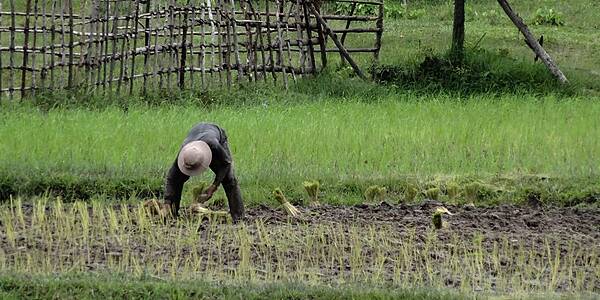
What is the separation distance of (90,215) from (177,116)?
366 centimetres

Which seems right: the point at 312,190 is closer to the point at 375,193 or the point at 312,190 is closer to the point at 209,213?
the point at 375,193

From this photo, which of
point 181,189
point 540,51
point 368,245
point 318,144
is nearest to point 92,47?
point 318,144

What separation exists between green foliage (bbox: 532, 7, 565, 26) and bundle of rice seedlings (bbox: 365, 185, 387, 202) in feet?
47.6

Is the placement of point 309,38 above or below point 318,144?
above

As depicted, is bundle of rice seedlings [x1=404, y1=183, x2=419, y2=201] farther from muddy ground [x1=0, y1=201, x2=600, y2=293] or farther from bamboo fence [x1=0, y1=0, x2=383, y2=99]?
bamboo fence [x1=0, y1=0, x2=383, y2=99]

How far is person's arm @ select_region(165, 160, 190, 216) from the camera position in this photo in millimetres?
7539

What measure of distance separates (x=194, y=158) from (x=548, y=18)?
1671 cm

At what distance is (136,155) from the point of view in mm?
9820

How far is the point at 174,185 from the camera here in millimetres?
7609

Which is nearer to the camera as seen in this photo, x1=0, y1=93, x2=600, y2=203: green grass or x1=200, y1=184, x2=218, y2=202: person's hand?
x1=200, y1=184, x2=218, y2=202: person's hand

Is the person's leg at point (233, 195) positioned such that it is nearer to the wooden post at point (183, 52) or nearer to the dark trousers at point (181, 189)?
the dark trousers at point (181, 189)

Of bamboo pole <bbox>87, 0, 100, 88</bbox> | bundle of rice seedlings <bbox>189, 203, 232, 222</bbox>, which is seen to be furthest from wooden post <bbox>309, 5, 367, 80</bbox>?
bundle of rice seedlings <bbox>189, 203, 232, 222</bbox>

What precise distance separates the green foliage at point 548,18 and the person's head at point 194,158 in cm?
1650

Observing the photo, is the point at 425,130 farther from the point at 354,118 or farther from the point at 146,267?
the point at 146,267
